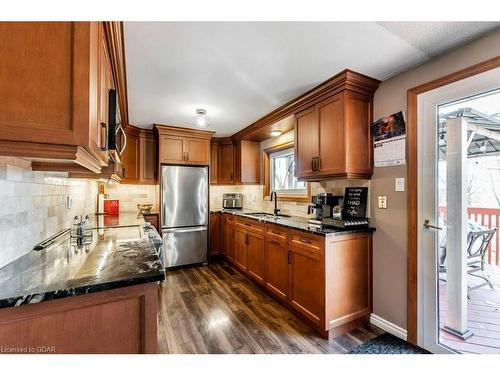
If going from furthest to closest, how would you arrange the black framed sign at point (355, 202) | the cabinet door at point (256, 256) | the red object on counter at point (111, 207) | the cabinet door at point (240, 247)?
the red object on counter at point (111, 207)
the cabinet door at point (240, 247)
the cabinet door at point (256, 256)
the black framed sign at point (355, 202)

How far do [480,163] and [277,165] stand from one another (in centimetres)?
270

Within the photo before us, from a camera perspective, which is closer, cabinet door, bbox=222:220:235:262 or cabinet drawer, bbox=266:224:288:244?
cabinet drawer, bbox=266:224:288:244

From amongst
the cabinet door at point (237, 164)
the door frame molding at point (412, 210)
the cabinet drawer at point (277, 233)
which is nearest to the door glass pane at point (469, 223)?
the door frame molding at point (412, 210)

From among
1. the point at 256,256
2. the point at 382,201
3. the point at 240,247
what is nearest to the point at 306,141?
the point at 382,201

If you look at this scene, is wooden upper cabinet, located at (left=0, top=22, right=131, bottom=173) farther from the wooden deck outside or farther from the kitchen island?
the wooden deck outside

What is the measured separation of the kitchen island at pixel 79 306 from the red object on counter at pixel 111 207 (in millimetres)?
2666

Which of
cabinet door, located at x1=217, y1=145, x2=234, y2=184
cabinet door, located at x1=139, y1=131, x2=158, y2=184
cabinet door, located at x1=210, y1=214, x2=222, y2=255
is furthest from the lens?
cabinet door, located at x1=217, y1=145, x2=234, y2=184

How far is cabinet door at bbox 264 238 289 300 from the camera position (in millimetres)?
2475

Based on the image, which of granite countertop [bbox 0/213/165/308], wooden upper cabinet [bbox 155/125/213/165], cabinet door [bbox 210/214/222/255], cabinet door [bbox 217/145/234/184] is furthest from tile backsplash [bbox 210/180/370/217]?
granite countertop [bbox 0/213/165/308]

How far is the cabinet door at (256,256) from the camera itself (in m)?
2.91

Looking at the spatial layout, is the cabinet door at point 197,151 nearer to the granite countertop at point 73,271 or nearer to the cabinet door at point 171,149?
the cabinet door at point 171,149

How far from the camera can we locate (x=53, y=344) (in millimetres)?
841

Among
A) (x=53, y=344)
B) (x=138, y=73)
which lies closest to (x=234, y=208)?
(x=138, y=73)

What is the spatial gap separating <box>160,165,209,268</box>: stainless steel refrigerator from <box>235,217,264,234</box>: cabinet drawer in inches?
29.6
